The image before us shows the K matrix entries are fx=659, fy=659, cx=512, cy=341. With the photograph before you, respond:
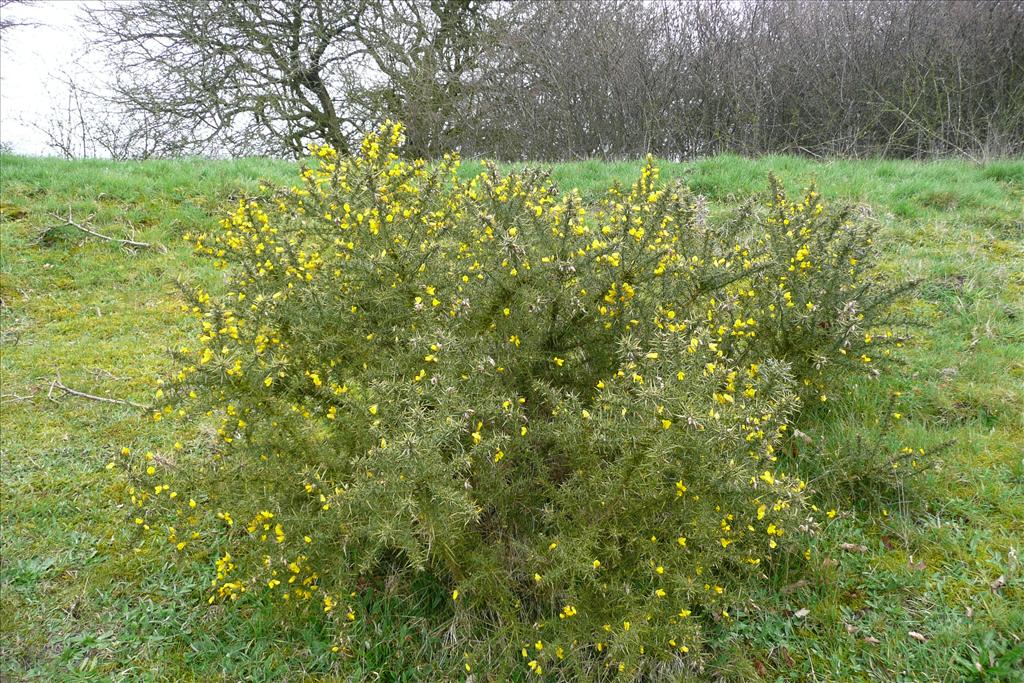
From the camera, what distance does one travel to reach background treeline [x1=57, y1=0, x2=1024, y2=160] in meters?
8.38

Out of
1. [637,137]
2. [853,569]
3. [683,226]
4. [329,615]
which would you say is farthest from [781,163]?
[329,615]

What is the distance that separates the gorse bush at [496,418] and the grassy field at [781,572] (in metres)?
0.20

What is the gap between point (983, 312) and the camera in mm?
4582

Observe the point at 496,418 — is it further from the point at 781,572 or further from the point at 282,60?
the point at 282,60

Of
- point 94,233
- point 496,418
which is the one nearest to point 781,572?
point 496,418

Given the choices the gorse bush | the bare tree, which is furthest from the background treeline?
the gorse bush

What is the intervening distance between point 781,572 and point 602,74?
7.62m

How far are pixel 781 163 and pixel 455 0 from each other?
671 centimetres

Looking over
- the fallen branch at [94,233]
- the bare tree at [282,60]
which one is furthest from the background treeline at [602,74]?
the fallen branch at [94,233]

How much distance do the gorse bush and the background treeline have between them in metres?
6.37

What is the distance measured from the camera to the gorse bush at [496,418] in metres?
2.38

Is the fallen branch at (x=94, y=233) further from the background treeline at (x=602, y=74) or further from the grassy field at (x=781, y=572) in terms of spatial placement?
the background treeline at (x=602, y=74)

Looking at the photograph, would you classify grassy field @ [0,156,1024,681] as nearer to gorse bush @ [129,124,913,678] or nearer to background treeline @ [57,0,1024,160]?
gorse bush @ [129,124,913,678]

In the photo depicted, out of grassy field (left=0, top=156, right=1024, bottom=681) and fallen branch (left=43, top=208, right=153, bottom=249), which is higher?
fallen branch (left=43, top=208, right=153, bottom=249)
